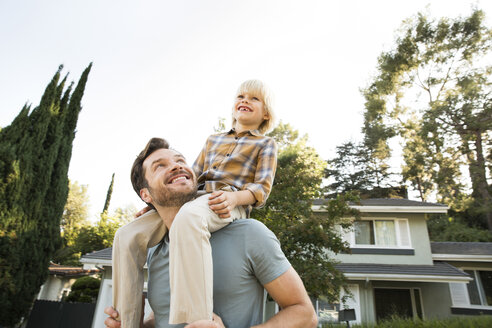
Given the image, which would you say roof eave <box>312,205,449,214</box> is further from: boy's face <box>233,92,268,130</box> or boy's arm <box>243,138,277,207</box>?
boy's arm <box>243,138,277,207</box>

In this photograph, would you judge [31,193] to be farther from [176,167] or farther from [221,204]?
[221,204]

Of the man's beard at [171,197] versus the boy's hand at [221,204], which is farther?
the man's beard at [171,197]

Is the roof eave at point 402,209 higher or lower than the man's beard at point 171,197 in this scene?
higher

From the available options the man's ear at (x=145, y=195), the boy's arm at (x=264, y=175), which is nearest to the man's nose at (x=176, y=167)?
the man's ear at (x=145, y=195)

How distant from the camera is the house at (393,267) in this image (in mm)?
12773

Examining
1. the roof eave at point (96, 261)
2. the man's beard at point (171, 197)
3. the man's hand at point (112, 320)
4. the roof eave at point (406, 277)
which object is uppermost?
the roof eave at point (406, 277)

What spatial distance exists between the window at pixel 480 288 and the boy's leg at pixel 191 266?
1631 centimetres

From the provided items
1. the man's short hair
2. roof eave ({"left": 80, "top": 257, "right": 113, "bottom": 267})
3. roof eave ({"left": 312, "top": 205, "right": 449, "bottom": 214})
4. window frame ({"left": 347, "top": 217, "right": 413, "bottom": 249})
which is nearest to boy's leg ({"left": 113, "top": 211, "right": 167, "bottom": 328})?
the man's short hair

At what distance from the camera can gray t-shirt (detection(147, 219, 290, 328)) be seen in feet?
4.88

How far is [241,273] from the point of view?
1514 mm

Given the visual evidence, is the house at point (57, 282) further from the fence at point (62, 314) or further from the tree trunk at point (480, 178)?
the tree trunk at point (480, 178)

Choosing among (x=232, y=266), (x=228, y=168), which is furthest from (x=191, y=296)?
(x=228, y=168)

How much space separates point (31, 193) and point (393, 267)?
14.1 metres

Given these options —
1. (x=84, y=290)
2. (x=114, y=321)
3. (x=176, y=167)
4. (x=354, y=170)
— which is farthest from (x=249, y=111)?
(x=354, y=170)
